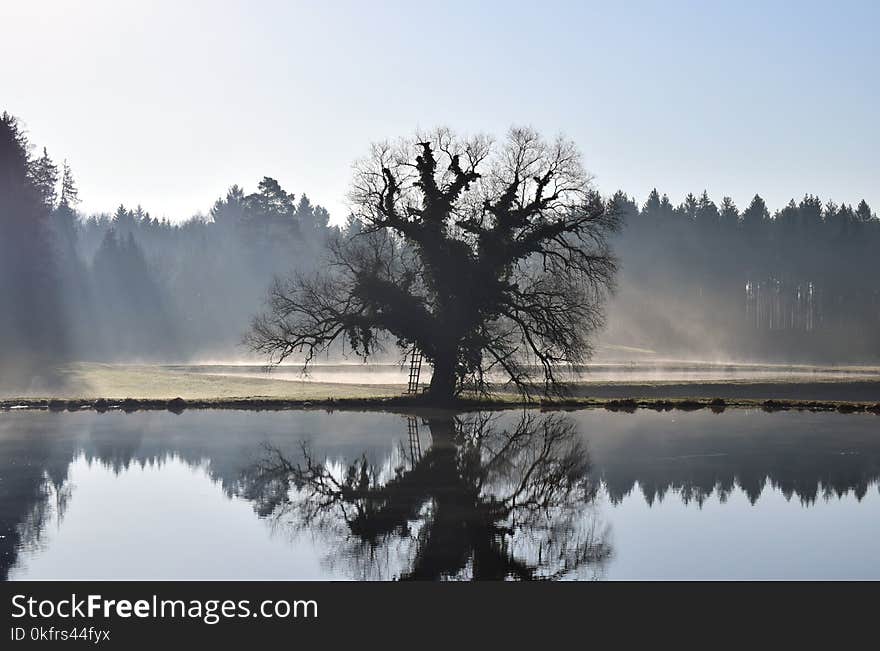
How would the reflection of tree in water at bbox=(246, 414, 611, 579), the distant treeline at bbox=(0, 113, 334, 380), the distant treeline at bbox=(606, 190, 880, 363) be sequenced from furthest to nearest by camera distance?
the distant treeline at bbox=(606, 190, 880, 363)
the distant treeline at bbox=(0, 113, 334, 380)
the reflection of tree in water at bbox=(246, 414, 611, 579)

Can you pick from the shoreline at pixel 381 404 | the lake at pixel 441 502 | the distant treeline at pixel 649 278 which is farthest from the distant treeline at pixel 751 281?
the lake at pixel 441 502

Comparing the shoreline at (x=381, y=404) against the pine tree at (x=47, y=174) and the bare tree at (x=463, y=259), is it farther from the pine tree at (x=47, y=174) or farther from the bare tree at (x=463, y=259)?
the pine tree at (x=47, y=174)

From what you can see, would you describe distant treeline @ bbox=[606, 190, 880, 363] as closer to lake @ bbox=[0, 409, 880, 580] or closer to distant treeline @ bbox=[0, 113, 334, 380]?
distant treeline @ bbox=[0, 113, 334, 380]

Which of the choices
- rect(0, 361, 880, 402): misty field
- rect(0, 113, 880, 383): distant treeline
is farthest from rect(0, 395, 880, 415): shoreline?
rect(0, 113, 880, 383): distant treeline

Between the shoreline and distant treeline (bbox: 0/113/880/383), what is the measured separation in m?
65.3

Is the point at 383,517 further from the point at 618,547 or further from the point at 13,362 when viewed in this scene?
the point at 13,362

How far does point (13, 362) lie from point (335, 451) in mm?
53012

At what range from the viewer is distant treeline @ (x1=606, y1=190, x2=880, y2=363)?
479 ft

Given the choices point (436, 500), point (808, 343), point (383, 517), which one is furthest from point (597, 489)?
point (808, 343)

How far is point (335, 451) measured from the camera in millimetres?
28000

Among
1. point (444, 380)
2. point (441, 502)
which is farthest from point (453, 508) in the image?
point (444, 380)

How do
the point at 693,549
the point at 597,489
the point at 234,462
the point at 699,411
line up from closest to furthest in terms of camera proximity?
the point at 693,549
the point at 597,489
the point at 234,462
the point at 699,411

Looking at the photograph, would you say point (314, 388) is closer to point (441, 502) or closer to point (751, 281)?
point (441, 502)

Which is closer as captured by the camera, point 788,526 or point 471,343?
point 788,526
